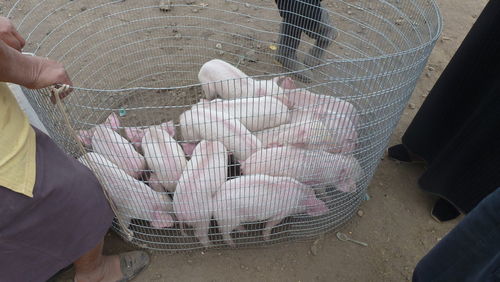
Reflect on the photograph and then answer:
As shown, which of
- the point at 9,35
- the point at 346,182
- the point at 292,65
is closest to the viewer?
the point at 9,35

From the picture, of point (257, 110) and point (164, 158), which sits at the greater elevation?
point (257, 110)

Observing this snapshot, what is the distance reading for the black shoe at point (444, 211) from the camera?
5.94ft

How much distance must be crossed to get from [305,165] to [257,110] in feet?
0.98

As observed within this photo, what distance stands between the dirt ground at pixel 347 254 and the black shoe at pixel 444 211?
3cm

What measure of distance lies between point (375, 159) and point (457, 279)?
751mm

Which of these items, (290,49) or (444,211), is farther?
(290,49)

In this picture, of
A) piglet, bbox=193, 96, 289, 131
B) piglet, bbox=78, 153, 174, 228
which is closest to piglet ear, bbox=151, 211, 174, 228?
piglet, bbox=78, 153, 174, 228

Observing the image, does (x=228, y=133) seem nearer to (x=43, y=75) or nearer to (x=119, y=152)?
(x=119, y=152)

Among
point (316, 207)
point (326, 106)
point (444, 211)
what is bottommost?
point (444, 211)

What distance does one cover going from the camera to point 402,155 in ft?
6.70

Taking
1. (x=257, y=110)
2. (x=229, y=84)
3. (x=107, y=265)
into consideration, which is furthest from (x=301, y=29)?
(x=107, y=265)

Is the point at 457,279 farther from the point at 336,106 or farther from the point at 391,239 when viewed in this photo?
the point at 391,239

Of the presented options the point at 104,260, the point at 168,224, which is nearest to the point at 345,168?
the point at 168,224

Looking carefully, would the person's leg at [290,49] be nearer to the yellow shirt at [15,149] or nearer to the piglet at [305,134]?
the piglet at [305,134]
